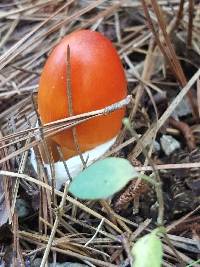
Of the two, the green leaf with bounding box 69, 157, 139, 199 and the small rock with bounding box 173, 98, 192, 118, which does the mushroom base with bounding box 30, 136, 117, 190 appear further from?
the green leaf with bounding box 69, 157, 139, 199

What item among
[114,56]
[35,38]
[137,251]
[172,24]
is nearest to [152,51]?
[172,24]

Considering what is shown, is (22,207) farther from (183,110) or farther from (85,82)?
(183,110)

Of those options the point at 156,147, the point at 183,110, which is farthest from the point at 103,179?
the point at 183,110

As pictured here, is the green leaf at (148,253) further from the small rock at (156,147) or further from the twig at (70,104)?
the small rock at (156,147)

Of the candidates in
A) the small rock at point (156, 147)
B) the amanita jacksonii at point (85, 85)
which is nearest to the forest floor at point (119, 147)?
the small rock at point (156, 147)

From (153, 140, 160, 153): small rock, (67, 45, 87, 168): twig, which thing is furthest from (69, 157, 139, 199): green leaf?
(153, 140, 160, 153): small rock

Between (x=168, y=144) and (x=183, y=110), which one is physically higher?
(x=183, y=110)

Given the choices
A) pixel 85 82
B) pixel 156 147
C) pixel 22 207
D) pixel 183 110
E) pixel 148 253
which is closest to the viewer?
pixel 148 253
